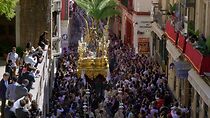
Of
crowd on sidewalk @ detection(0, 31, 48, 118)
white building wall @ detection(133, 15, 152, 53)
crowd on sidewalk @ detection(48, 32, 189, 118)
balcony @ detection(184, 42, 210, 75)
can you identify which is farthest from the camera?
white building wall @ detection(133, 15, 152, 53)

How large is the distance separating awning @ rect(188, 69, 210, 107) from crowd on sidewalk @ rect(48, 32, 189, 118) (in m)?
1.17

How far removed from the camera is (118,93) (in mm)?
32781

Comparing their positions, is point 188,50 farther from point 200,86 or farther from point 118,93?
point 118,93

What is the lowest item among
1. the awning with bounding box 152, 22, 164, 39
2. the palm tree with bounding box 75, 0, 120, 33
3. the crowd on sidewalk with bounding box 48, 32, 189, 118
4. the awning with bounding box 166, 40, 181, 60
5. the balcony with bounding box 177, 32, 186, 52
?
the crowd on sidewalk with bounding box 48, 32, 189, 118

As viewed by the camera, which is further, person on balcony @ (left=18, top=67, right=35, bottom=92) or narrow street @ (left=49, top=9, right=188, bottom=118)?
narrow street @ (left=49, top=9, right=188, bottom=118)

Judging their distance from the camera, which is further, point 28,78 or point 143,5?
point 143,5

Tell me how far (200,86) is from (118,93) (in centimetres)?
839

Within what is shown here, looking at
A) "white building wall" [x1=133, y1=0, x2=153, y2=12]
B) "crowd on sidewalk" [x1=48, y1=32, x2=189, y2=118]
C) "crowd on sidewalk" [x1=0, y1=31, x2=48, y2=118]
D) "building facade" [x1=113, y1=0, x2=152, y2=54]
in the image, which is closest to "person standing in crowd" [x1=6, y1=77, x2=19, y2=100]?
"crowd on sidewalk" [x1=0, y1=31, x2=48, y2=118]

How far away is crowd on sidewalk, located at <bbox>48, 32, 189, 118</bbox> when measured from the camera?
29297mm

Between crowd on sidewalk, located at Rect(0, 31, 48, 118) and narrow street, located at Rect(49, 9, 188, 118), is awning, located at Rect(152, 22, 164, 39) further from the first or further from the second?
crowd on sidewalk, located at Rect(0, 31, 48, 118)

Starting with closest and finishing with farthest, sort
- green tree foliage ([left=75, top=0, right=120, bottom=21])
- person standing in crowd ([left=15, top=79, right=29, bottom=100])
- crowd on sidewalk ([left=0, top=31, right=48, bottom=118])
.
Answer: crowd on sidewalk ([left=0, top=31, right=48, bottom=118])
person standing in crowd ([left=15, top=79, right=29, bottom=100])
green tree foliage ([left=75, top=0, right=120, bottom=21])

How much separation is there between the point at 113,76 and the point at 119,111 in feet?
40.8

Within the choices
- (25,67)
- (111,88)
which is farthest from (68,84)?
(25,67)

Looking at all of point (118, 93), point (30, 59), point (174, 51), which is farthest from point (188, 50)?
point (30, 59)
